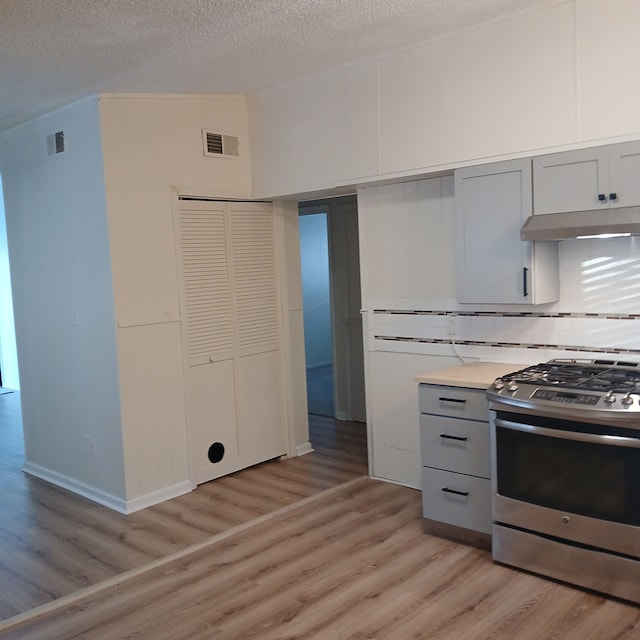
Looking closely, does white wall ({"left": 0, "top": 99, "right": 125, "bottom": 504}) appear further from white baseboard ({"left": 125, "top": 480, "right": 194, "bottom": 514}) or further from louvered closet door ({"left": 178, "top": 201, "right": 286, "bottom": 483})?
louvered closet door ({"left": 178, "top": 201, "right": 286, "bottom": 483})

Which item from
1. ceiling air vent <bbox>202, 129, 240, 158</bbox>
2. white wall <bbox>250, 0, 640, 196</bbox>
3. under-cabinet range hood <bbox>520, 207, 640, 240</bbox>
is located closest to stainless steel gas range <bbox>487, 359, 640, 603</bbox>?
under-cabinet range hood <bbox>520, 207, 640, 240</bbox>

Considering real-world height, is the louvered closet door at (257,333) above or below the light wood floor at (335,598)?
above

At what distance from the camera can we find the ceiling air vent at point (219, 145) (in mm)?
4395

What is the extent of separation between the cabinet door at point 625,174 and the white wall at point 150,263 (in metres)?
2.52

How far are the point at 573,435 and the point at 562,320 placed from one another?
2.92 ft

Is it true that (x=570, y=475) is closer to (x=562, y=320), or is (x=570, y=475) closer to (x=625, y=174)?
(x=562, y=320)

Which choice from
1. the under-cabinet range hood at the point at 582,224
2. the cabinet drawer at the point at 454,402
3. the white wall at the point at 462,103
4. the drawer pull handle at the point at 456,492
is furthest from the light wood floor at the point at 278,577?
the white wall at the point at 462,103

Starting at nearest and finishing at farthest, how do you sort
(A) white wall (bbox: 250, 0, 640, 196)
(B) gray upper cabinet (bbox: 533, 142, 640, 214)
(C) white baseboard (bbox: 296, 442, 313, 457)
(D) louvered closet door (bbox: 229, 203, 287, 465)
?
(B) gray upper cabinet (bbox: 533, 142, 640, 214), (A) white wall (bbox: 250, 0, 640, 196), (D) louvered closet door (bbox: 229, 203, 287, 465), (C) white baseboard (bbox: 296, 442, 313, 457)

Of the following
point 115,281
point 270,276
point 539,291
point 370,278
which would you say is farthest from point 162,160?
point 539,291

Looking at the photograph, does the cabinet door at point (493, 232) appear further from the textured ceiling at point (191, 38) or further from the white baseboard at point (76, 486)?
the white baseboard at point (76, 486)

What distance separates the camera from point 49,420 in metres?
4.71

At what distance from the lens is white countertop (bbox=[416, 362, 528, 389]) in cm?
326

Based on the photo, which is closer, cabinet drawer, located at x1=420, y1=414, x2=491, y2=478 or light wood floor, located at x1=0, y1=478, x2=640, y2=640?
light wood floor, located at x1=0, y1=478, x2=640, y2=640

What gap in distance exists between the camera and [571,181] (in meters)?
3.09
